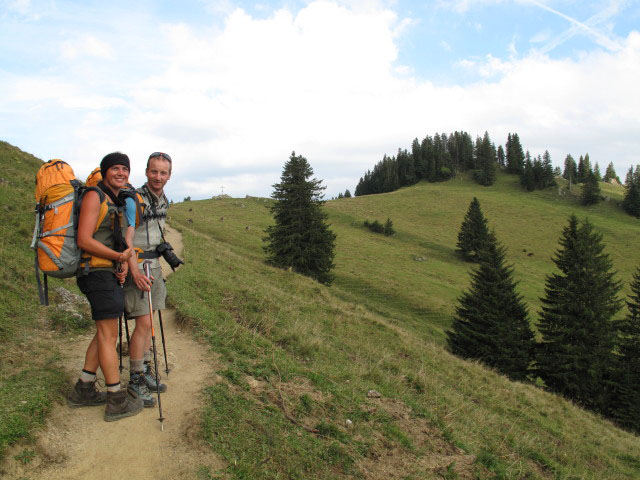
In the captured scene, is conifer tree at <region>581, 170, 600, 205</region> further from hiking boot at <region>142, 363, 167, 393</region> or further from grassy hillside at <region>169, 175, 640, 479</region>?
hiking boot at <region>142, 363, 167, 393</region>

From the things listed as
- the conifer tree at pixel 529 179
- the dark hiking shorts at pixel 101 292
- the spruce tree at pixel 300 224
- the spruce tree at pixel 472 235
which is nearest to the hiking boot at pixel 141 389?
the dark hiking shorts at pixel 101 292

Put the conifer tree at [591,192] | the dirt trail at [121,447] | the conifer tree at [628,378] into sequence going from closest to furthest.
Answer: the dirt trail at [121,447], the conifer tree at [628,378], the conifer tree at [591,192]

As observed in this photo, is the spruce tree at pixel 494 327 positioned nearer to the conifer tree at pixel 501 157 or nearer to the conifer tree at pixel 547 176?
the conifer tree at pixel 547 176

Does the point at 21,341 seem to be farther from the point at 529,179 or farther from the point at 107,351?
the point at 529,179

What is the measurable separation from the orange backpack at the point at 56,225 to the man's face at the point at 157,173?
104cm

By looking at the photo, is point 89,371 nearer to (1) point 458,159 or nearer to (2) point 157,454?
(2) point 157,454

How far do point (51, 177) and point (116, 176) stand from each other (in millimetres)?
648

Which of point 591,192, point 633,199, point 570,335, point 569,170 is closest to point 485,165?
point 591,192

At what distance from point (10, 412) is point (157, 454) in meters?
1.63

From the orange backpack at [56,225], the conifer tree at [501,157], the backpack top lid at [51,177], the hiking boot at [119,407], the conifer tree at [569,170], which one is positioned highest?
the conifer tree at [501,157]

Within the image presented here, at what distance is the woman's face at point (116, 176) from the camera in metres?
4.39

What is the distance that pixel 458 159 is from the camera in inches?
5290

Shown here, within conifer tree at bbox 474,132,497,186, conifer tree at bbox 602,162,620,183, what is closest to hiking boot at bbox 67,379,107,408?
conifer tree at bbox 474,132,497,186

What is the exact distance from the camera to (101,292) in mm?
4176
